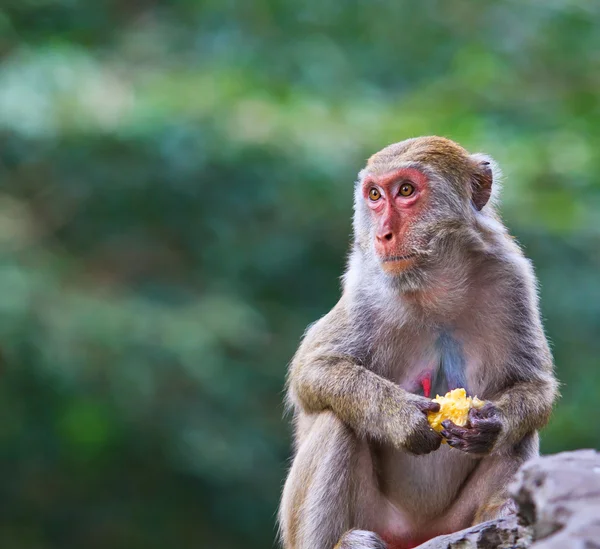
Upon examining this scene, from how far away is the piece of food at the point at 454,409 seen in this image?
17.7 ft

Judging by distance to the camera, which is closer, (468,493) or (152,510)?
(468,493)

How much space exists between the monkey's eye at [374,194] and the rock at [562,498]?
6.92 feet

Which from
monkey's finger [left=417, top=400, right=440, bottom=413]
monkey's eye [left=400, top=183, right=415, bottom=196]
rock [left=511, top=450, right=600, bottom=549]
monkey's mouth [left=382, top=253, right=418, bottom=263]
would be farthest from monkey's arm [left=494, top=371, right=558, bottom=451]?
rock [left=511, top=450, right=600, bottom=549]

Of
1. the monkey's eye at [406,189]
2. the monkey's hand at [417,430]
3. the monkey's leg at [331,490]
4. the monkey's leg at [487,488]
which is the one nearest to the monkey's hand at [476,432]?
the monkey's hand at [417,430]

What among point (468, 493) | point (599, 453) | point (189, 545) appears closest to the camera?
point (599, 453)

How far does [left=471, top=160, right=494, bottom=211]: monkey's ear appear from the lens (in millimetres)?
6043

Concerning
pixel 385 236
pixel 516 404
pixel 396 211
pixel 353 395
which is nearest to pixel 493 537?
pixel 516 404

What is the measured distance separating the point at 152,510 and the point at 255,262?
9.72 ft

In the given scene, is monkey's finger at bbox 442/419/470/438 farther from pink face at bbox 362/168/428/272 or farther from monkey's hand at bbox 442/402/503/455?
pink face at bbox 362/168/428/272

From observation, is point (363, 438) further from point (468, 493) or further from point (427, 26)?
point (427, 26)

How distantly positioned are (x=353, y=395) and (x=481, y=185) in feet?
4.31

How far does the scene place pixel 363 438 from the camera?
18.9ft

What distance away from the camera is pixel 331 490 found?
558 cm

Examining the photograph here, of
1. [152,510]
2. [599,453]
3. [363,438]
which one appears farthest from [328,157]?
[599,453]
